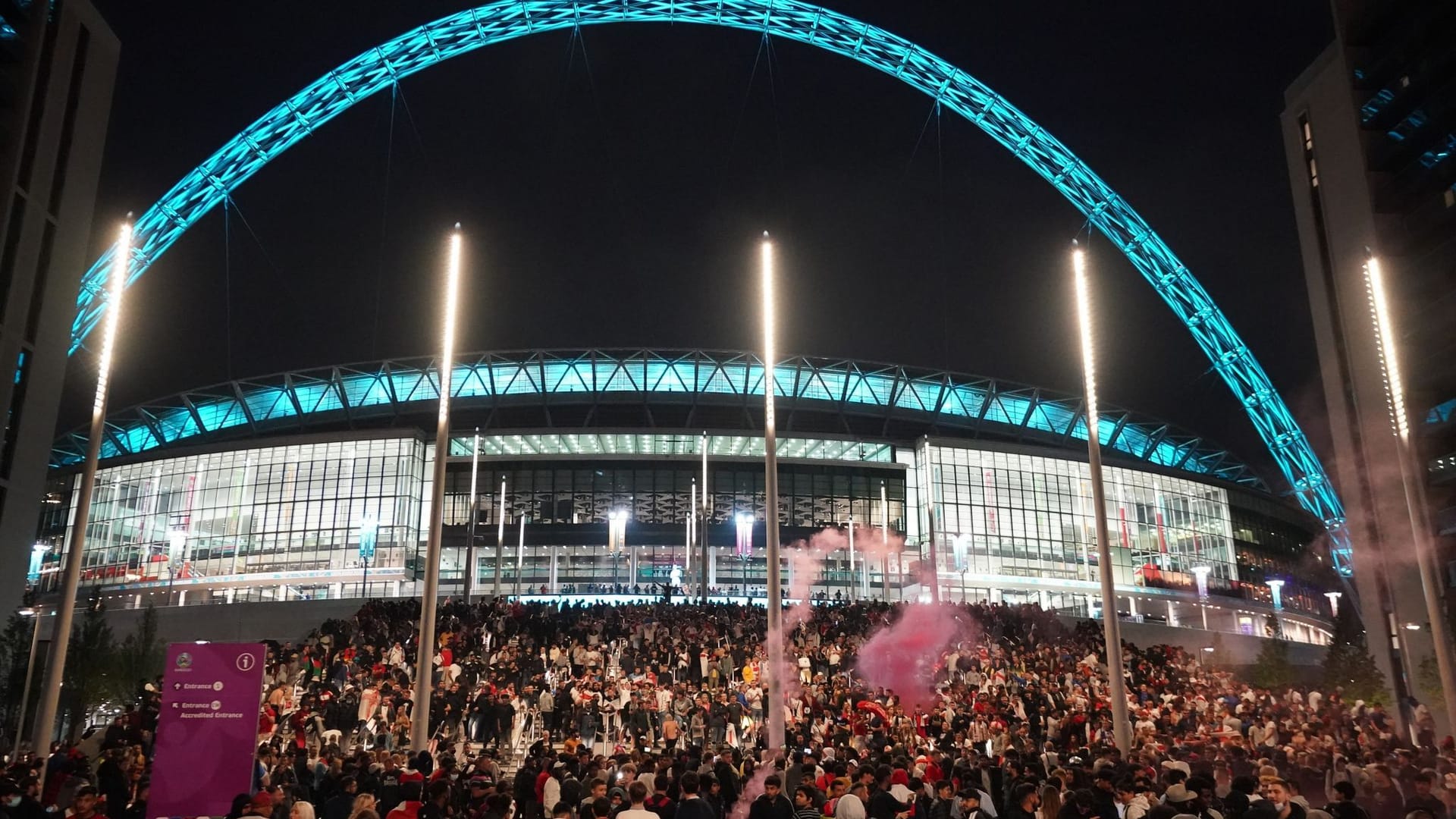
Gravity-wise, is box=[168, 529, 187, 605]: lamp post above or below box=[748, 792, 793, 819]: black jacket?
above

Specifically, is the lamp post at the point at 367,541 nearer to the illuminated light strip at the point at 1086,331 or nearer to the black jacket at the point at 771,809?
the illuminated light strip at the point at 1086,331

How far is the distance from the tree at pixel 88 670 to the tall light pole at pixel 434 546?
1025 inches

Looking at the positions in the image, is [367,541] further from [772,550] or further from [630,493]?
[772,550]

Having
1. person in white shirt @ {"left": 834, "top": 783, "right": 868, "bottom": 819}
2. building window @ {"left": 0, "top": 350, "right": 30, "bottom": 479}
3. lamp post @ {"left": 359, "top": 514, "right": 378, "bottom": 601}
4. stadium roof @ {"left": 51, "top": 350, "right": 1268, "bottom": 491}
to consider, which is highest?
stadium roof @ {"left": 51, "top": 350, "right": 1268, "bottom": 491}

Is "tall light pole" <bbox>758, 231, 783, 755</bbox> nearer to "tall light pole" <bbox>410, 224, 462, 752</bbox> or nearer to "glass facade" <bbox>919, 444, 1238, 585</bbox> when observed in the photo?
"tall light pole" <bbox>410, 224, 462, 752</bbox>

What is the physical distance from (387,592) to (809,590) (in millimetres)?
34289

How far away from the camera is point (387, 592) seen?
82438mm

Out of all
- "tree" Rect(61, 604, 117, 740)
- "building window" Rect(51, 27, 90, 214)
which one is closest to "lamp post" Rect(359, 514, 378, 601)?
"tree" Rect(61, 604, 117, 740)

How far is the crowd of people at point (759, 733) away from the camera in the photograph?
1230 centimetres

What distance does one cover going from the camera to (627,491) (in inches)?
3428

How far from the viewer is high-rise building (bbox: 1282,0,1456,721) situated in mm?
48844

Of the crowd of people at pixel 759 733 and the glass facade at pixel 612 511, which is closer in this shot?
the crowd of people at pixel 759 733

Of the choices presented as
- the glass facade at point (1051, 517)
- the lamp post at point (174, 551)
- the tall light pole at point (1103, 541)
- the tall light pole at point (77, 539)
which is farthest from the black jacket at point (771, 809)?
the lamp post at point (174, 551)

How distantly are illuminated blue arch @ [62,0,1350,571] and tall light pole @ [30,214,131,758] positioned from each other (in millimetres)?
39543
